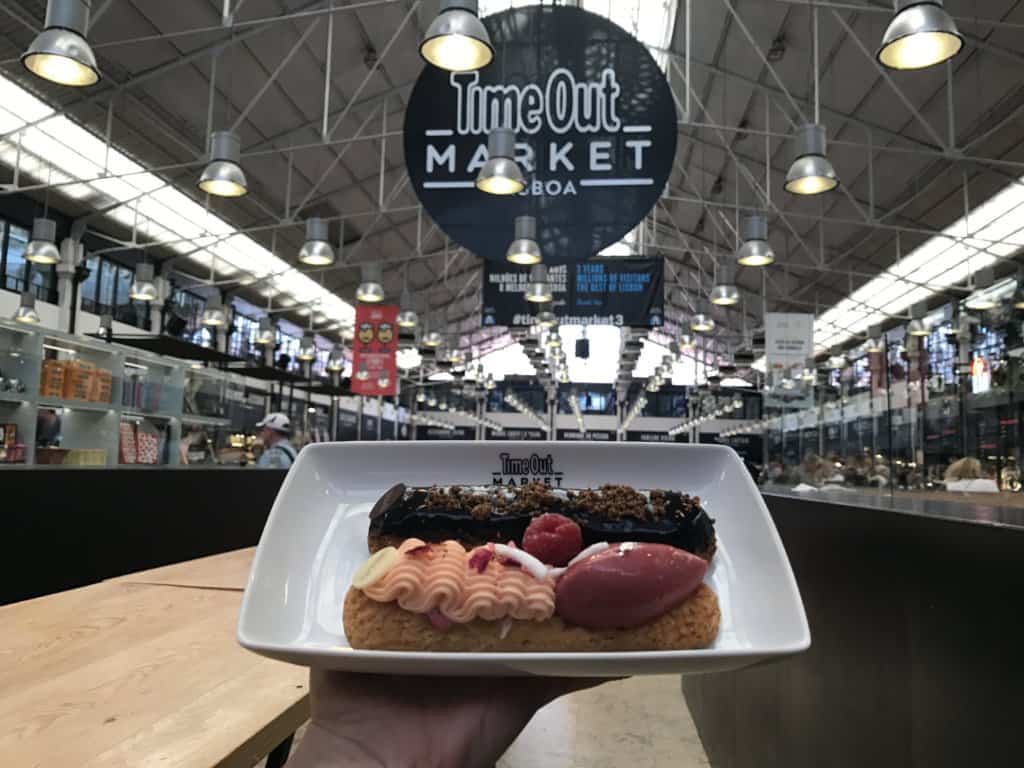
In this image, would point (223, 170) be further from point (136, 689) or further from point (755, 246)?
point (136, 689)

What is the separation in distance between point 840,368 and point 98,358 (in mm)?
8541

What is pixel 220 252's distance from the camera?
1848cm

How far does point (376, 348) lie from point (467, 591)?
13.9 m

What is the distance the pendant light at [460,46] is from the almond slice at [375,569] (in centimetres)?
300

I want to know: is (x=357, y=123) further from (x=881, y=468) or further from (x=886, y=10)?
(x=881, y=468)

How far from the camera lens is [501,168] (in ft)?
11.9

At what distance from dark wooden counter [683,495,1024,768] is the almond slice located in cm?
115

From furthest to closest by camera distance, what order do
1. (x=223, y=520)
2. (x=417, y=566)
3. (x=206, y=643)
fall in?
(x=223, y=520) < (x=206, y=643) < (x=417, y=566)

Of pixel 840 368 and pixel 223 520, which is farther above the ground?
pixel 840 368

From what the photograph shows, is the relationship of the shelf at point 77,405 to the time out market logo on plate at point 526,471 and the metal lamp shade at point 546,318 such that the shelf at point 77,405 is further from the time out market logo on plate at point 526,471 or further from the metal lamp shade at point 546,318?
the time out market logo on plate at point 526,471

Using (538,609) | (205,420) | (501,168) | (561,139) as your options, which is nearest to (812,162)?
(561,139)

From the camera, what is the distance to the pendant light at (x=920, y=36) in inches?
163

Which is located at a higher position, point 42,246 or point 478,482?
point 42,246

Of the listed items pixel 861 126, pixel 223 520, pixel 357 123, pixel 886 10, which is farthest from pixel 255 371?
pixel 861 126
